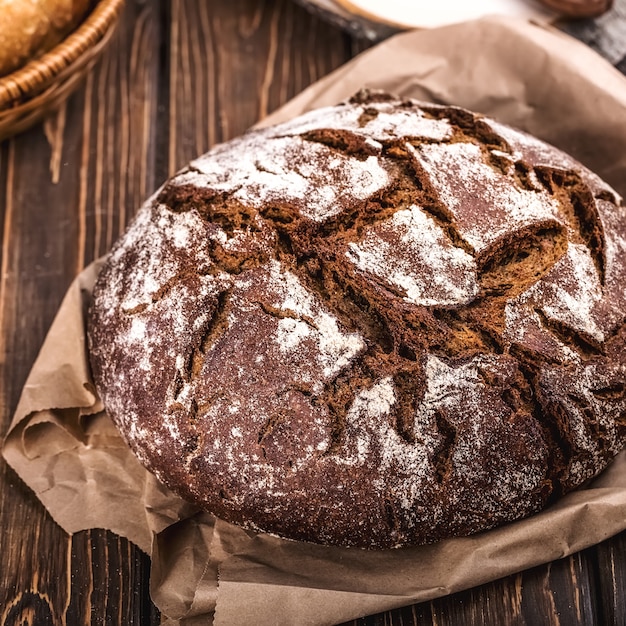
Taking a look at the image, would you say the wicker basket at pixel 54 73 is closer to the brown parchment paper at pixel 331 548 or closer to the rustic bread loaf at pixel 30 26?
the rustic bread loaf at pixel 30 26

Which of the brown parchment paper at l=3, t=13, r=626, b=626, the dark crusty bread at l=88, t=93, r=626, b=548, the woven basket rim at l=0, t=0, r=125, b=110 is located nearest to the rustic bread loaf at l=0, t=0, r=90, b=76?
the woven basket rim at l=0, t=0, r=125, b=110

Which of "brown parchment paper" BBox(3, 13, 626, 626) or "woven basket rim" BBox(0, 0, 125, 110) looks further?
"woven basket rim" BBox(0, 0, 125, 110)

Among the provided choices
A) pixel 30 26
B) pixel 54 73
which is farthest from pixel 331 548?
pixel 30 26

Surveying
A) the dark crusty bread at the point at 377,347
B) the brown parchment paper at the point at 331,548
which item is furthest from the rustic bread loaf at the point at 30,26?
the dark crusty bread at the point at 377,347

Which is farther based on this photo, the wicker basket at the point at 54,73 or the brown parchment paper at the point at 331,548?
the wicker basket at the point at 54,73

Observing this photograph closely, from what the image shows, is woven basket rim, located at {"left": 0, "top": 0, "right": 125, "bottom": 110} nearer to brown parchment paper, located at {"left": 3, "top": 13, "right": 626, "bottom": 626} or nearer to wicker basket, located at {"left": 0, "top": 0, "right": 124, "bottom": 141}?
wicker basket, located at {"left": 0, "top": 0, "right": 124, "bottom": 141}

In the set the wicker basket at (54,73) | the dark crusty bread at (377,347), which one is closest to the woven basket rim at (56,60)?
the wicker basket at (54,73)

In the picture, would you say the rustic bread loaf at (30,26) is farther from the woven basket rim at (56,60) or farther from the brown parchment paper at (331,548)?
the brown parchment paper at (331,548)

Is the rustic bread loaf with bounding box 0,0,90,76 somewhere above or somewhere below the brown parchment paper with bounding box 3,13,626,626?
above

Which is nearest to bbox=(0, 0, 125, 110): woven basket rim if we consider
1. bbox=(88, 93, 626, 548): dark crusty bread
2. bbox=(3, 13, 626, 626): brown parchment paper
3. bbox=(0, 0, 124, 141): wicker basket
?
bbox=(0, 0, 124, 141): wicker basket

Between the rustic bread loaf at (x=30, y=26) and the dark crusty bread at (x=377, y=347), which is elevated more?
the rustic bread loaf at (x=30, y=26)
